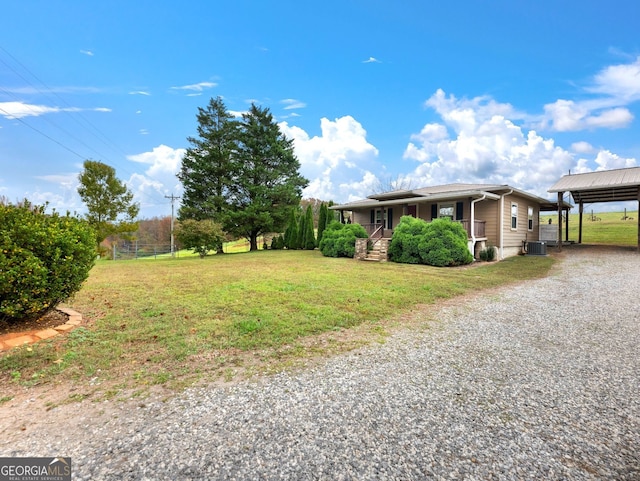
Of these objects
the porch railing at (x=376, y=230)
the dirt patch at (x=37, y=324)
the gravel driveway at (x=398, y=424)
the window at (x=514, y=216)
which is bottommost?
the gravel driveway at (x=398, y=424)

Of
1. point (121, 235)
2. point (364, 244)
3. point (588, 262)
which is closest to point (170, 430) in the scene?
point (364, 244)

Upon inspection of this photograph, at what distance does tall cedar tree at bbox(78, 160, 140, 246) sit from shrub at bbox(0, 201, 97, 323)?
19.0 m

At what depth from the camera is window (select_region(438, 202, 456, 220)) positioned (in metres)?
15.9

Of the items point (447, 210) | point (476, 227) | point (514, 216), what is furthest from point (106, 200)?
point (514, 216)

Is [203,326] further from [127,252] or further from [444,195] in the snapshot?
[127,252]

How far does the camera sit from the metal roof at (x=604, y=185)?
14.3 meters

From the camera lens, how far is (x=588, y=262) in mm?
12320

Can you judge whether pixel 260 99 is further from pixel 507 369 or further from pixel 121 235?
pixel 507 369

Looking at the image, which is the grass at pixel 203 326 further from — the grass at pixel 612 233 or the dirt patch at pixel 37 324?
the grass at pixel 612 233

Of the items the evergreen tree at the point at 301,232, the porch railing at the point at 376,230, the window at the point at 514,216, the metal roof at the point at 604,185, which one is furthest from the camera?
the evergreen tree at the point at 301,232

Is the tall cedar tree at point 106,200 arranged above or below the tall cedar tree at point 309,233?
above

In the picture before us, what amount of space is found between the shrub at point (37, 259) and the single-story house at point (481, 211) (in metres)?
13.6

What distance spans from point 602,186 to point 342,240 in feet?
41.5

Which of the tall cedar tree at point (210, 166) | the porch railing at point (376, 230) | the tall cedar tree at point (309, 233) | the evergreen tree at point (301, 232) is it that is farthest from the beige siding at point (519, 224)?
the tall cedar tree at point (210, 166)
